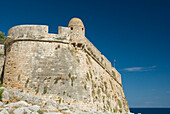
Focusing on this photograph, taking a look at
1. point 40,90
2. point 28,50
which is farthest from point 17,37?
point 40,90

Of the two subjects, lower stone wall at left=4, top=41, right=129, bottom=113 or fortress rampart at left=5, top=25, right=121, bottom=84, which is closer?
lower stone wall at left=4, top=41, right=129, bottom=113

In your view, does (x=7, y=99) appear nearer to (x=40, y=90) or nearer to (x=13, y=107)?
(x=13, y=107)

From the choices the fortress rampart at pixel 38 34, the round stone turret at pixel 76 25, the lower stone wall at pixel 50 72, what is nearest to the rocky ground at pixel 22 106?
the lower stone wall at pixel 50 72

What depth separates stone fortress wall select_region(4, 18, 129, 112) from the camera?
12242mm

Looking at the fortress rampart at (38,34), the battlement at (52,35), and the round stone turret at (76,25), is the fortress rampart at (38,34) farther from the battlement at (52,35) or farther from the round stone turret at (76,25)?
the round stone turret at (76,25)

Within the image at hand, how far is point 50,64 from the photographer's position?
13031mm

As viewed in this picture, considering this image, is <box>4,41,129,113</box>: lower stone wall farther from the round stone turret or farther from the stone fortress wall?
the round stone turret

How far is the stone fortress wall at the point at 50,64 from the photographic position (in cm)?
1224

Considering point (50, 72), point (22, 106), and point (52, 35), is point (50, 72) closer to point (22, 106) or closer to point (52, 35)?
point (52, 35)

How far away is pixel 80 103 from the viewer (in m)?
12.1

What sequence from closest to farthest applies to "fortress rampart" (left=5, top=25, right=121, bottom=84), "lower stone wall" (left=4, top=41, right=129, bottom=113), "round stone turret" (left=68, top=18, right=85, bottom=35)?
"lower stone wall" (left=4, top=41, right=129, bottom=113), "fortress rampart" (left=5, top=25, right=121, bottom=84), "round stone turret" (left=68, top=18, right=85, bottom=35)

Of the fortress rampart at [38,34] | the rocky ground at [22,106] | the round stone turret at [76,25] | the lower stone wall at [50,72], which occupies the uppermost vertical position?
the round stone turret at [76,25]

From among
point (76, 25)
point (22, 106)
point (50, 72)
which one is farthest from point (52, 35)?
point (22, 106)

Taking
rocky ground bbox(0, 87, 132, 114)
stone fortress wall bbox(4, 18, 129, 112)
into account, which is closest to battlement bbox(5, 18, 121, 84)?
stone fortress wall bbox(4, 18, 129, 112)
